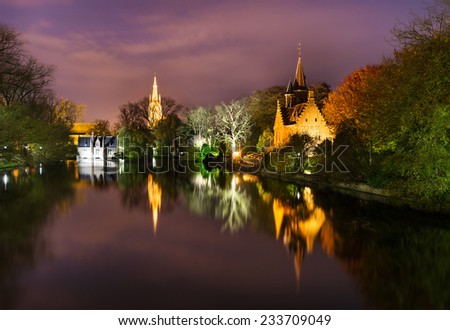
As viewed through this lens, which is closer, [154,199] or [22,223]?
[22,223]

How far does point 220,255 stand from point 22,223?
7.04 meters

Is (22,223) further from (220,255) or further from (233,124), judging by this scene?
(233,124)

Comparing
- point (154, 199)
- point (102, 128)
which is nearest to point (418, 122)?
point (154, 199)

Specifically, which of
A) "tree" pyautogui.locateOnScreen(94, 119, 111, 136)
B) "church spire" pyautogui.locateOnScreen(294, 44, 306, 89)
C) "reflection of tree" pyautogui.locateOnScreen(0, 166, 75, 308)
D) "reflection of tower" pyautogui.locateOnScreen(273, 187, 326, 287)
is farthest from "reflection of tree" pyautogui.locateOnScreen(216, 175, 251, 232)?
"tree" pyautogui.locateOnScreen(94, 119, 111, 136)

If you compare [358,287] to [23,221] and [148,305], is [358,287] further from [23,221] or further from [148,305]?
[23,221]

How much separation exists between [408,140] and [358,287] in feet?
33.7

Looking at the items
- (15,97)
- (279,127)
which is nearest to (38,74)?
(15,97)

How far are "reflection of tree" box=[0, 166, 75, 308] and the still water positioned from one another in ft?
0.14

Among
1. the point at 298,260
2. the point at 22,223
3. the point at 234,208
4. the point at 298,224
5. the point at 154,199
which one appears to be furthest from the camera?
the point at 154,199

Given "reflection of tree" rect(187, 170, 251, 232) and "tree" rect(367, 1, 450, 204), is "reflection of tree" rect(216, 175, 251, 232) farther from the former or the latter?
"tree" rect(367, 1, 450, 204)

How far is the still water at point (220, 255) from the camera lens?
7855 mm

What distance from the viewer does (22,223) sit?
14.0 m

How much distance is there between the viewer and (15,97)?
44.3 meters

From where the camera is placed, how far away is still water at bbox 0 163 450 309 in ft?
25.8
